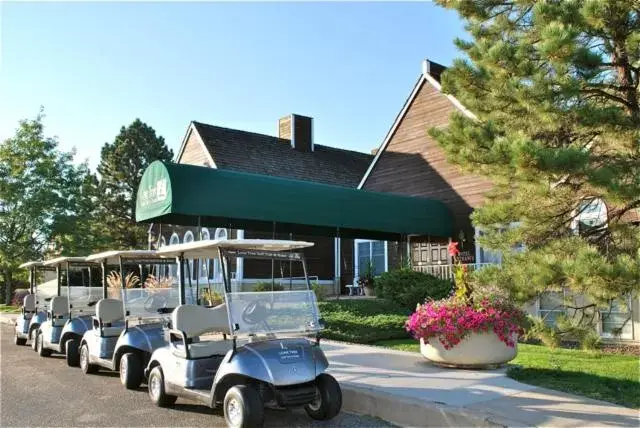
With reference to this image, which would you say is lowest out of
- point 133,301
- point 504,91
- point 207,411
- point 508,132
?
point 207,411

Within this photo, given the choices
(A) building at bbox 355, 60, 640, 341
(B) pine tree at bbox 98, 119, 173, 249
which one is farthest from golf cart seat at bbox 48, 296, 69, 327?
(B) pine tree at bbox 98, 119, 173, 249

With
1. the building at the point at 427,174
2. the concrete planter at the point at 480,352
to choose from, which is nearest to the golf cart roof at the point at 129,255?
the concrete planter at the point at 480,352

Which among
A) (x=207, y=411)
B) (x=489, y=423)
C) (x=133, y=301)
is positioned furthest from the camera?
(x=133, y=301)

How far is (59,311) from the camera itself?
40.8 feet

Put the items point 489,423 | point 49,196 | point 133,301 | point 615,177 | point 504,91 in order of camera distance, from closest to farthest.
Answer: point 489,423
point 615,177
point 504,91
point 133,301
point 49,196

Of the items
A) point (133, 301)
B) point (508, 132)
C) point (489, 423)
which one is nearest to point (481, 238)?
point (508, 132)

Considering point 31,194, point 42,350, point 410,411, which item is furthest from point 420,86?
point 31,194

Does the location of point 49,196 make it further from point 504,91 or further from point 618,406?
point 618,406

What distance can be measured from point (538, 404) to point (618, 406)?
0.95 m

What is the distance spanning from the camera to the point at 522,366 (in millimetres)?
9414

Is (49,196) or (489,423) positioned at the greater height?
(49,196)

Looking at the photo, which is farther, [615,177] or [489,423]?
[615,177]

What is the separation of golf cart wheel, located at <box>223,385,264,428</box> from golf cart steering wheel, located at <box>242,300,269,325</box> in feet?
2.74

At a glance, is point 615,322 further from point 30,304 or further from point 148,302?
point 30,304
